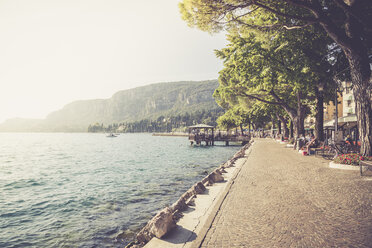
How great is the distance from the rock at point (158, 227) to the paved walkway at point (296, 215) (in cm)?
88

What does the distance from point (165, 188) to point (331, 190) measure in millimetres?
8510

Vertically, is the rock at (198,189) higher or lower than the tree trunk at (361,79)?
lower

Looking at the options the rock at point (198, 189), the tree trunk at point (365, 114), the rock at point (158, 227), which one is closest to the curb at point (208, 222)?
the rock at point (158, 227)

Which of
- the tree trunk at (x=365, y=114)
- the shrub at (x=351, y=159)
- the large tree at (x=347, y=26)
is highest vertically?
the large tree at (x=347, y=26)

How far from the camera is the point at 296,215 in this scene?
5.63 metres

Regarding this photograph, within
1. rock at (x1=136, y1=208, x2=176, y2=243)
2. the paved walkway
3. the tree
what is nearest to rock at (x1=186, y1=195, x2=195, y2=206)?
the paved walkway

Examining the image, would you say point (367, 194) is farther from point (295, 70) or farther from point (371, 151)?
point (295, 70)

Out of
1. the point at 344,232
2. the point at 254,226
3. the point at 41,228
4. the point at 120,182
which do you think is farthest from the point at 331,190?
the point at 120,182

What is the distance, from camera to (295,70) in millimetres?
17625

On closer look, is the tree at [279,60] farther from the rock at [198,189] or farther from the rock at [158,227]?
the rock at [158,227]

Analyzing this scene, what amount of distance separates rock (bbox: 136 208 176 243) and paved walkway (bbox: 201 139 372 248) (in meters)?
0.88

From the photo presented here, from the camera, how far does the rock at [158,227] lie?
4.98m

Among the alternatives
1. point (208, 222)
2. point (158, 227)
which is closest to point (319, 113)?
point (208, 222)

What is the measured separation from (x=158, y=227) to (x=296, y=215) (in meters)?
3.15
